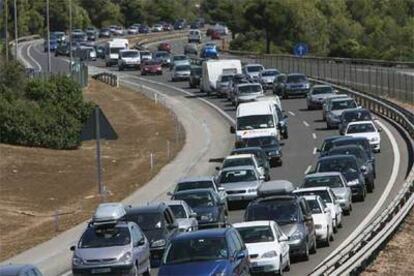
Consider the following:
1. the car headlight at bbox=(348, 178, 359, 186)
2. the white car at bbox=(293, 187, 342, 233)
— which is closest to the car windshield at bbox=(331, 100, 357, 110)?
the car headlight at bbox=(348, 178, 359, 186)

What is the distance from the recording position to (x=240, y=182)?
4278 centimetres

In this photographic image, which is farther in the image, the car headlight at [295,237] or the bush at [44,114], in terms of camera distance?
the bush at [44,114]

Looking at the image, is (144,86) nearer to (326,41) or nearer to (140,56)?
(140,56)

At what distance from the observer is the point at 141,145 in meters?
70.2

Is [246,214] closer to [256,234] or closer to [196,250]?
[256,234]

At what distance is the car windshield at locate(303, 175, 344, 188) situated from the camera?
38.2 meters

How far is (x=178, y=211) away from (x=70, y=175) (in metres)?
27.0

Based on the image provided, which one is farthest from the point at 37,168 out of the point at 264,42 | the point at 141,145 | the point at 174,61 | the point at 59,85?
the point at 264,42

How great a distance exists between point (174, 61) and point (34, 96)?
3278 cm

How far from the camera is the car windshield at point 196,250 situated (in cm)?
2364

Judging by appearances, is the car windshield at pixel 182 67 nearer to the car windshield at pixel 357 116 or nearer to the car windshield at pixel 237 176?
the car windshield at pixel 357 116

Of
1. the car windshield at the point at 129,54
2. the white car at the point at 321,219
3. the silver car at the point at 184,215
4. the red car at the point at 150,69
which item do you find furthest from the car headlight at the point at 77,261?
the car windshield at the point at 129,54

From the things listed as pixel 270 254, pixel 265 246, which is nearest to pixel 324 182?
pixel 265 246

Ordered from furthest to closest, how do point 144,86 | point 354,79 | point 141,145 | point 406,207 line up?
point 144,86, point 354,79, point 141,145, point 406,207
